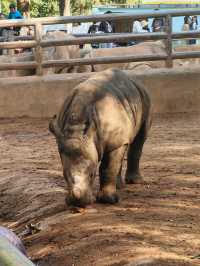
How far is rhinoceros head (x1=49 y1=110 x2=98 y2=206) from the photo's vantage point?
16.4ft

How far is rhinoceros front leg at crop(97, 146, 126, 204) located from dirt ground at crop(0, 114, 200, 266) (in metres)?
0.07

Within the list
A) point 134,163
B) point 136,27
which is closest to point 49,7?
point 136,27

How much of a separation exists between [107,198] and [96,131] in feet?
1.99

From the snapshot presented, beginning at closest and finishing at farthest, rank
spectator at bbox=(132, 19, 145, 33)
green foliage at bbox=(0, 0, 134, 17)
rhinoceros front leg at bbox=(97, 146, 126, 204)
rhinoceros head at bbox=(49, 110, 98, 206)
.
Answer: rhinoceros head at bbox=(49, 110, 98, 206) → rhinoceros front leg at bbox=(97, 146, 126, 204) → spectator at bbox=(132, 19, 145, 33) → green foliage at bbox=(0, 0, 134, 17)

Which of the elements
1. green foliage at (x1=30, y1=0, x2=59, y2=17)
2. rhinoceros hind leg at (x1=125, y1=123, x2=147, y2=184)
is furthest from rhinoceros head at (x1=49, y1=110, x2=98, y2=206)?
green foliage at (x1=30, y1=0, x2=59, y2=17)

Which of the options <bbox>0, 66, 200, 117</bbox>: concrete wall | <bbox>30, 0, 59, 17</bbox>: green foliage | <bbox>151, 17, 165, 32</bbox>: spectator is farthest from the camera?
<bbox>30, 0, 59, 17</bbox>: green foliage

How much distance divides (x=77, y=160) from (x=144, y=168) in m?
2.15

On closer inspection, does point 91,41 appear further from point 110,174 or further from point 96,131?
point 96,131

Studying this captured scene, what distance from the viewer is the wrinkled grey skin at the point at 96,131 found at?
198 inches

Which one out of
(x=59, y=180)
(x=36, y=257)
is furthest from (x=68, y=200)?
(x=59, y=180)

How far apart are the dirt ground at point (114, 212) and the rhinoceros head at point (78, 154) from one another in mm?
247

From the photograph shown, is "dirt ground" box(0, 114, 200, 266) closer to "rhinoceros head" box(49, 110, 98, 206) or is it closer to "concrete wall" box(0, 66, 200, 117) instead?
"rhinoceros head" box(49, 110, 98, 206)

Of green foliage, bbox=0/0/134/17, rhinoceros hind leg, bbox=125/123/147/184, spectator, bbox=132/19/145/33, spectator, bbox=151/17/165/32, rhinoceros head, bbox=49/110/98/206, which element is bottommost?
green foliage, bbox=0/0/134/17

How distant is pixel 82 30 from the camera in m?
21.5
